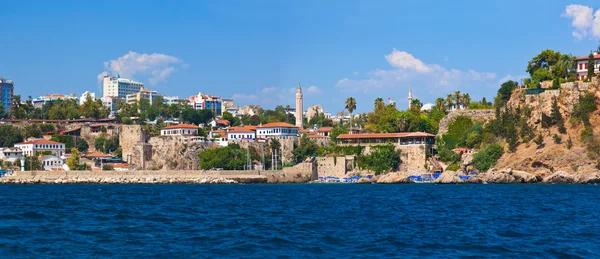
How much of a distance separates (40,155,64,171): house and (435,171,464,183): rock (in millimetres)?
41520

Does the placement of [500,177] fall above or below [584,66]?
below

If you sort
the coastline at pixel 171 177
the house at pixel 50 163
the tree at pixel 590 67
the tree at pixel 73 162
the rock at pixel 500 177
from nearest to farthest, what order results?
the rock at pixel 500 177 < the tree at pixel 590 67 < the coastline at pixel 171 177 < the tree at pixel 73 162 < the house at pixel 50 163

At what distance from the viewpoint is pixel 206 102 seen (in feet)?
515

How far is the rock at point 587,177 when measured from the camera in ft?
192

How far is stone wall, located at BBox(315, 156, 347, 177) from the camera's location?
7488cm

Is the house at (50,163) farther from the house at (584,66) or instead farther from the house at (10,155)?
the house at (584,66)

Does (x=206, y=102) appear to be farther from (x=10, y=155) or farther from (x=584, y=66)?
(x=584, y=66)

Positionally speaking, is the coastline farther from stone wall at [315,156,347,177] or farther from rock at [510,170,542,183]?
rock at [510,170,542,183]

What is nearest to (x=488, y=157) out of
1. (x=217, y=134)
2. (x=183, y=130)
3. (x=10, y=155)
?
(x=183, y=130)

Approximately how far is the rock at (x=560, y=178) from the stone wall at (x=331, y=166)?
20904mm

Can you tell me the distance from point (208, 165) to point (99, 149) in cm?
2266

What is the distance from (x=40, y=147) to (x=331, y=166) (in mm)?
35386

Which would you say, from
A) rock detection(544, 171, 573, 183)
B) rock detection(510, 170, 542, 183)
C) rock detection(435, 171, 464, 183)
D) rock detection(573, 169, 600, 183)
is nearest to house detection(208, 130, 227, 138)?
rock detection(435, 171, 464, 183)

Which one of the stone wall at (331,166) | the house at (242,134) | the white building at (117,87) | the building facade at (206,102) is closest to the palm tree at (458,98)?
the stone wall at (331,166)
